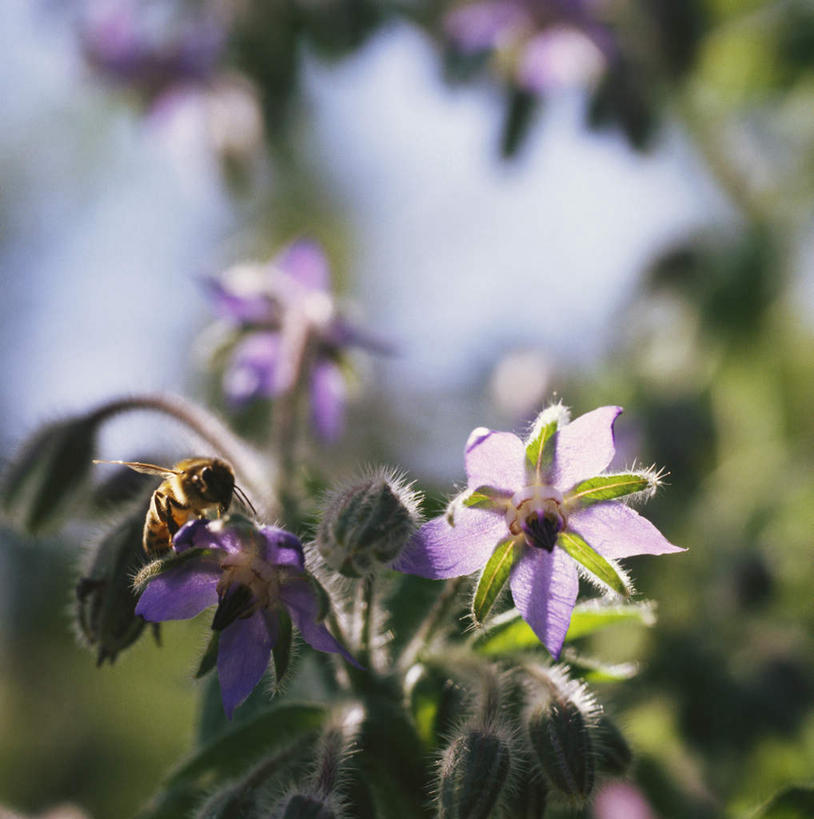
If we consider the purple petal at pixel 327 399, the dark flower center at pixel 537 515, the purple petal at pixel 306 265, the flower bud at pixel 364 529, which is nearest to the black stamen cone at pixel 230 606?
the flower bud at pixel 364 529

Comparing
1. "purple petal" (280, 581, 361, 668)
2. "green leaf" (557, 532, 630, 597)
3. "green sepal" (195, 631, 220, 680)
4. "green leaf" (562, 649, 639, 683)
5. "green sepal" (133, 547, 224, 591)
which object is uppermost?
"green sepal" (133, 547, 224, 591)

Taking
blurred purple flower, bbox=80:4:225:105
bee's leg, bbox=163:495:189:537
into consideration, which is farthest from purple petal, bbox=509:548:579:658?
blurred purple flower, bbox=80:4:225:105

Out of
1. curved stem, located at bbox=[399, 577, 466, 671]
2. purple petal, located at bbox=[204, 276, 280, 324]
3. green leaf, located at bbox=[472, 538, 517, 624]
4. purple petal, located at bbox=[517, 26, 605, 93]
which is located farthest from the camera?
purple petal, located at bbox=[517, 26, 605, 93]

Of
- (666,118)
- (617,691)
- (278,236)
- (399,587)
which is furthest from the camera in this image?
(278,236)

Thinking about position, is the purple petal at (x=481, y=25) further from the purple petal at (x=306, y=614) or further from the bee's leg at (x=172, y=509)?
the purple petal at (x=306, y=614)

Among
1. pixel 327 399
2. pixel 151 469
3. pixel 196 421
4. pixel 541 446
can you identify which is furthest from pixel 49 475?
pixel 541 446

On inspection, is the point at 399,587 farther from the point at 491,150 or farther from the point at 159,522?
the point at 491,150

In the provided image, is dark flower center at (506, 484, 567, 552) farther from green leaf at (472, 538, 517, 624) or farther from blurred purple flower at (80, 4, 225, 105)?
blurred purple flower at (80, 4, 225, 105)

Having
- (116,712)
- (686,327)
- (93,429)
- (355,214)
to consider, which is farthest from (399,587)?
(355,214)
